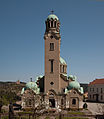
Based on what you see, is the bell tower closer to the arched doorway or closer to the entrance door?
the arched doorway

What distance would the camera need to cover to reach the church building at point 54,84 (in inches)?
1708

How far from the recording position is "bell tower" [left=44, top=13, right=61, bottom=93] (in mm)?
44781

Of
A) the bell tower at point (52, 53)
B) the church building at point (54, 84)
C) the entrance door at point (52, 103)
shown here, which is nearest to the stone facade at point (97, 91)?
the church building at point (54, 84)

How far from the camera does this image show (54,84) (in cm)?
4469

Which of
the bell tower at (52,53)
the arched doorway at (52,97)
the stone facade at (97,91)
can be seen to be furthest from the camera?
the stone facade at (97,91)

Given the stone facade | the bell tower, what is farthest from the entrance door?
the stone facade

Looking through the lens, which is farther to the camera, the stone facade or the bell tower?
the stone facade

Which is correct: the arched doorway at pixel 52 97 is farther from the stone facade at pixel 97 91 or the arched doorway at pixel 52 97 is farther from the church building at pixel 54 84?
the stone facade at pixel 97 91

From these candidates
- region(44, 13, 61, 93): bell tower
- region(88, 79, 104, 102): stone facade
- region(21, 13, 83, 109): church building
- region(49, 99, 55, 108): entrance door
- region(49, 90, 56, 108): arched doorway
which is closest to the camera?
region(21, 13, 83, 109): church building

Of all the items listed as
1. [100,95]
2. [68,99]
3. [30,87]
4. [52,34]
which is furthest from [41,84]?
[100,95]

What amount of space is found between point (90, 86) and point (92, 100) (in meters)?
6.09

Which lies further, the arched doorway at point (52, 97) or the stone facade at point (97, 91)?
the stone facade at point (97, 91)

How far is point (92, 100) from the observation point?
7125 cm

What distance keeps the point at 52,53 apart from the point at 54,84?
8426 mm
